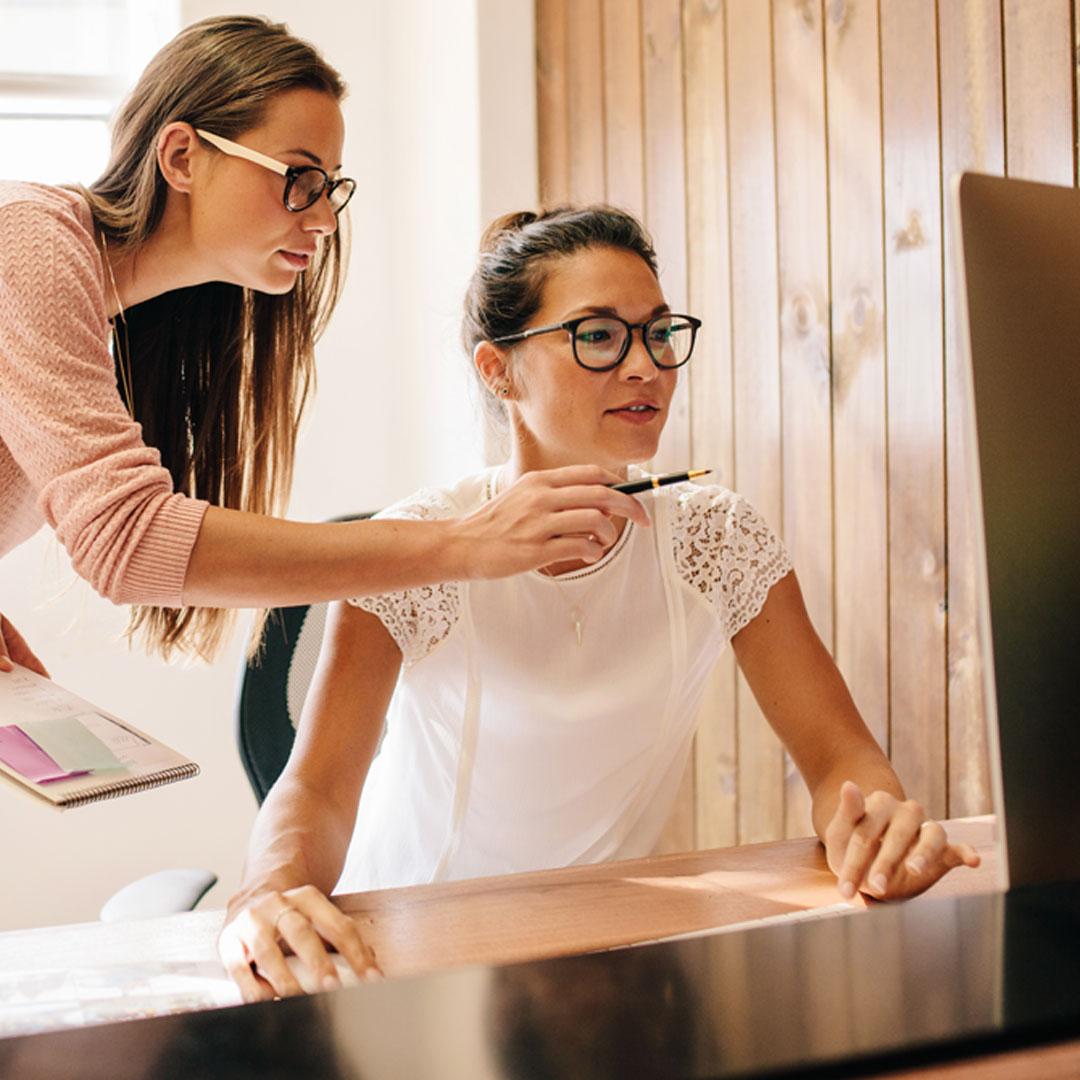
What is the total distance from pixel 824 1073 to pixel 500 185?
8.10ft

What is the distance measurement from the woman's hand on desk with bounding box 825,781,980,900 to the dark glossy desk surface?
18.0 inches

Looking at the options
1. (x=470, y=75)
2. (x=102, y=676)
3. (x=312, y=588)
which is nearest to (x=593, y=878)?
(x=312, y=588)

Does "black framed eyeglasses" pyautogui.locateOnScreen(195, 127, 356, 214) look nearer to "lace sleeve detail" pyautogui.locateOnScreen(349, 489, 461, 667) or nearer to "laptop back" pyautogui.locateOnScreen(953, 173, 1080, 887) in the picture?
"lace sleeve detail" pyautogui.locateOnScreen(349, 489, 461, 667)

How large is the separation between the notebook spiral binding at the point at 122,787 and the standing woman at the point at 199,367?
184mm

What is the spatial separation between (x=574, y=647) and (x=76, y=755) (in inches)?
25.8

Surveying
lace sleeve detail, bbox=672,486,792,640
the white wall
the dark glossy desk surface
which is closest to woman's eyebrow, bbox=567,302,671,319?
lace sleeve detail, bbox=672,486,792,640

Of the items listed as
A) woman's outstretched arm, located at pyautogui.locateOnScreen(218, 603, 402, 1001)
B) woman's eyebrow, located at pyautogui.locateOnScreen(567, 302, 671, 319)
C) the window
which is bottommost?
woman's outstretched arm, located at pyautogui.locateOnScreen(218, 603, 402, 1001)

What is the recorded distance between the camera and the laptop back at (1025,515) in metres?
0.52

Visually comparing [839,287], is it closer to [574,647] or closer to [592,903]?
[574,647]

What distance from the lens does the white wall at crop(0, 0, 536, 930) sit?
2934mm

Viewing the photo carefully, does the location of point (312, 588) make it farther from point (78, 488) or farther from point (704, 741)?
point (704, 741)

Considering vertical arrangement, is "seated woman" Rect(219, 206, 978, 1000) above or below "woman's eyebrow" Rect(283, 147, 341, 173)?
below

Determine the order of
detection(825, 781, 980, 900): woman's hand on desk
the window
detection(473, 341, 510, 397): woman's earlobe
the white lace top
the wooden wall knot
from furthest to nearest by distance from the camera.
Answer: the window → the wooden wall knot → detection(473, 341, 510, 397): woman's earlobe → the white lace top → detection(825, 781, 980, 900): woman's hand on desk

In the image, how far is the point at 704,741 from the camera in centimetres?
222
